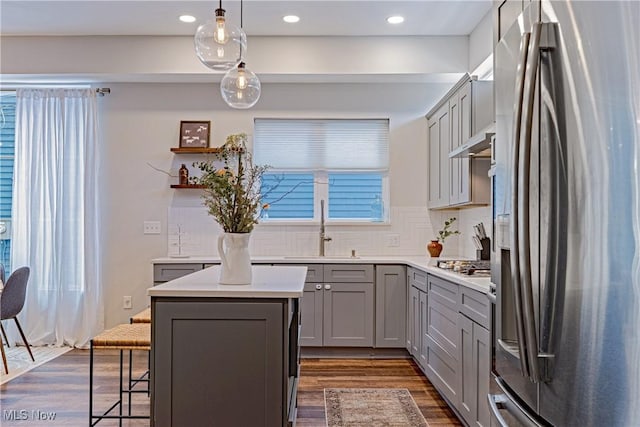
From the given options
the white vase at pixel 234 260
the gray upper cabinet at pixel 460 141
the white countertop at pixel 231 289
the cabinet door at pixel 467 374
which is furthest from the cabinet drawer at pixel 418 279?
the white vase at pixel 234 260

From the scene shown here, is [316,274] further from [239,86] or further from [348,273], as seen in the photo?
[239,86]

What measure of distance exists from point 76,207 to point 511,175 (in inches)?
183

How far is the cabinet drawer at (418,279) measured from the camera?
3.80 metres

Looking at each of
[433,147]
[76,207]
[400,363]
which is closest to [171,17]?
[76,207]

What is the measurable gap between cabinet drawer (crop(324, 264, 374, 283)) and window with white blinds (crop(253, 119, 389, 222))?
2.58 feet

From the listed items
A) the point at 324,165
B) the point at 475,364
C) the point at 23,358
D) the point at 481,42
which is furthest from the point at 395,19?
the point at 23,358

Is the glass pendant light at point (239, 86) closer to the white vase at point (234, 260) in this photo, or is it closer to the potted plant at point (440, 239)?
the white vase at point (234, 260)

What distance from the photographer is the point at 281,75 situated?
15.5 feet

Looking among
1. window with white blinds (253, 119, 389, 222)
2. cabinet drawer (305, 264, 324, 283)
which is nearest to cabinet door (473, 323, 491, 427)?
cabinet drawer (305, 264, 324, 283)

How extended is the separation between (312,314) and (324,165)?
1.56 meters

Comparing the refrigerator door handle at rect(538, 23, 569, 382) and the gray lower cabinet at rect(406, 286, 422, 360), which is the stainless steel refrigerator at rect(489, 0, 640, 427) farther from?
the gray lower cabinet at rect(406, 286, 422, 360)

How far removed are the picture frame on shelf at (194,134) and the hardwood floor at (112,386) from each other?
2073 mm

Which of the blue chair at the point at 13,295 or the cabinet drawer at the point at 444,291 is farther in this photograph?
the blue chair at the point at 13,295

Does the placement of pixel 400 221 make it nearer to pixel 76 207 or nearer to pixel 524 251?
pixel 76 207
